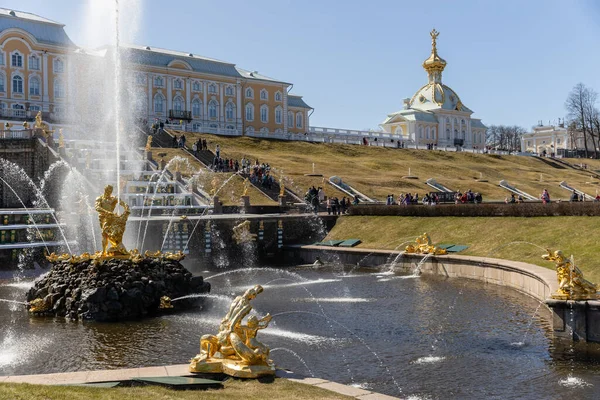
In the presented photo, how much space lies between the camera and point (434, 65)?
4289 inches

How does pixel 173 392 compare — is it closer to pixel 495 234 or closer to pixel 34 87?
pixel 495 234

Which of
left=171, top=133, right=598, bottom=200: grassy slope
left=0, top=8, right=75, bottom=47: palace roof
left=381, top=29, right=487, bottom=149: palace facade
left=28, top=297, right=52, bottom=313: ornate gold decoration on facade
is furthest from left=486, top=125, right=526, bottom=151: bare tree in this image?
left=28, top=297, right=52, bottom=313: ornate gold decoration on facade

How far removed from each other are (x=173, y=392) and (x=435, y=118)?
9827 centimetres

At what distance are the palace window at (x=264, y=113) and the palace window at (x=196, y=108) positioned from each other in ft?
28.6

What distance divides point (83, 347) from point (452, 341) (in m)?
7.85

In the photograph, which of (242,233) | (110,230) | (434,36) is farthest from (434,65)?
(110,230)

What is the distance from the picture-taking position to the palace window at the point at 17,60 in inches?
2525

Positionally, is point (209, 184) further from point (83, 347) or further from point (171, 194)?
point (83, 347)

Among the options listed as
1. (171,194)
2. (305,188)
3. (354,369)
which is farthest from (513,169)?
(354,369)

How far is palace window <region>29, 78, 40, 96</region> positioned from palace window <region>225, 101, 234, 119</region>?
22.1 meters

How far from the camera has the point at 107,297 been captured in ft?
59.0

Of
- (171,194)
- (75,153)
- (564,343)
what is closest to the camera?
(564,343)

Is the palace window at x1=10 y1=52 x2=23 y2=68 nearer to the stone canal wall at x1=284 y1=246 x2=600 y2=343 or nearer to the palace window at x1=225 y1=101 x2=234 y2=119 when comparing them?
the palace window at x1=225 y1=101 x2=234 y2=119

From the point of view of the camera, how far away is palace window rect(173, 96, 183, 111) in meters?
75.5
